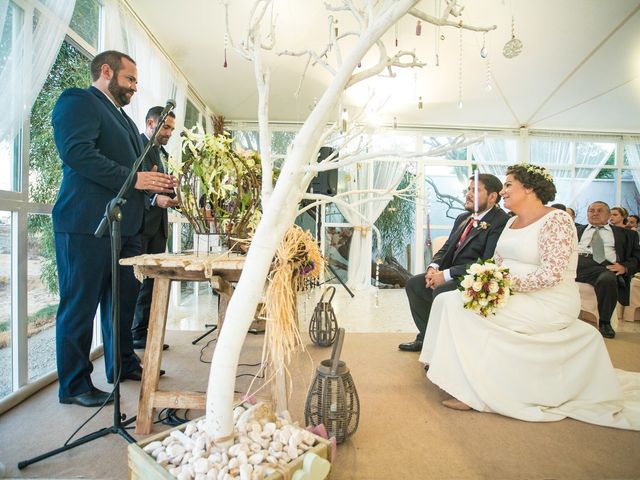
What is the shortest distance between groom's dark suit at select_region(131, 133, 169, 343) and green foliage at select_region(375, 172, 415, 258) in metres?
4.48

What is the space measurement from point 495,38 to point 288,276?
417 cm

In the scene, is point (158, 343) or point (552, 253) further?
point (552, 253)

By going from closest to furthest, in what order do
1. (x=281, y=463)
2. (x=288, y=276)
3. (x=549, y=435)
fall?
(x=281, y=463)
(x=288, y=276)
(x=549, y=435)

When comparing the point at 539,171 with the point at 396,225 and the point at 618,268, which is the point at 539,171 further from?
the point at 396,225

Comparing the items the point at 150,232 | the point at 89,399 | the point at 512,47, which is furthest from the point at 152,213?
the point at 512,47

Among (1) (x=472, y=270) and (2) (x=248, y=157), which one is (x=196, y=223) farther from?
(1) (x=472, y=270)

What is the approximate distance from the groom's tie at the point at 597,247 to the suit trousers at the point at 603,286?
105 mm

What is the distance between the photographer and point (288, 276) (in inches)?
50.3

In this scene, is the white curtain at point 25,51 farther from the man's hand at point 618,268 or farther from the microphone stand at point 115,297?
the man's hand at point 618,268

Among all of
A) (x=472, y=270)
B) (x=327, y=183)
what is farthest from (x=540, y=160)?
(x=472, y=270)

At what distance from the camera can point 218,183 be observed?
5.82 ft

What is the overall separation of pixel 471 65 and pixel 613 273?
2812mm

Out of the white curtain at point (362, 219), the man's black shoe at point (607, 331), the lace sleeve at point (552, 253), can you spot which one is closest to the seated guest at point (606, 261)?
the man's black shoe at point (607, 331)

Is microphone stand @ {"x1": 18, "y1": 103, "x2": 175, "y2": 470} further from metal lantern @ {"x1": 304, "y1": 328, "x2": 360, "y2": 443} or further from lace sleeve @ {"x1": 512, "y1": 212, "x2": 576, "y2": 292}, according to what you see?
lace sleeve @ {"x1": 512, "y1": 212, "x2": 576, "y2": 292}
